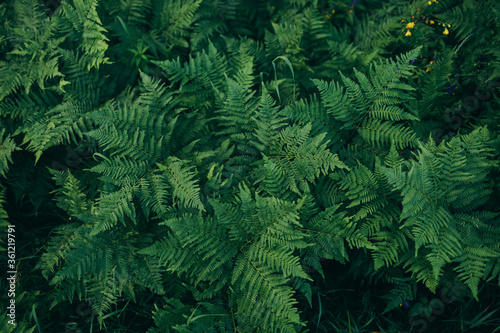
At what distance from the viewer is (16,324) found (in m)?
Answer: 3.36

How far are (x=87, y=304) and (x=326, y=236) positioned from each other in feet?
8.56

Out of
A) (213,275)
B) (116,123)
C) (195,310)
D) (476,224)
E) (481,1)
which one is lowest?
(195,310)

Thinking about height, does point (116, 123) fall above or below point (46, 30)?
below

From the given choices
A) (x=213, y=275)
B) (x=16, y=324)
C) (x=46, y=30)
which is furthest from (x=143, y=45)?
(x=16, y=324)

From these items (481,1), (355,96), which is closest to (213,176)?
(355,96)

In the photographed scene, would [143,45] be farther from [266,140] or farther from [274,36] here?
[266,140]

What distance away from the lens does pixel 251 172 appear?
3.53 meters

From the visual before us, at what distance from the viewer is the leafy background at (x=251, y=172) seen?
3.07 metres

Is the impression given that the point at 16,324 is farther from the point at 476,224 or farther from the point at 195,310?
the point at 476,224

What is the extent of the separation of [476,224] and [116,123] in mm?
3351

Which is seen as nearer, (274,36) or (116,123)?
(116,123)

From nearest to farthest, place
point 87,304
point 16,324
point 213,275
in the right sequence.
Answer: point 213,275 → point 16,324 → point 87,304

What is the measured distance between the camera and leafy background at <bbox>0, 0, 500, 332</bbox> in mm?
3068

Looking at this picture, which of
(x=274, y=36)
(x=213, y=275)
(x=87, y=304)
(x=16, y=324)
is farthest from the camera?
(x=274, y=36)
